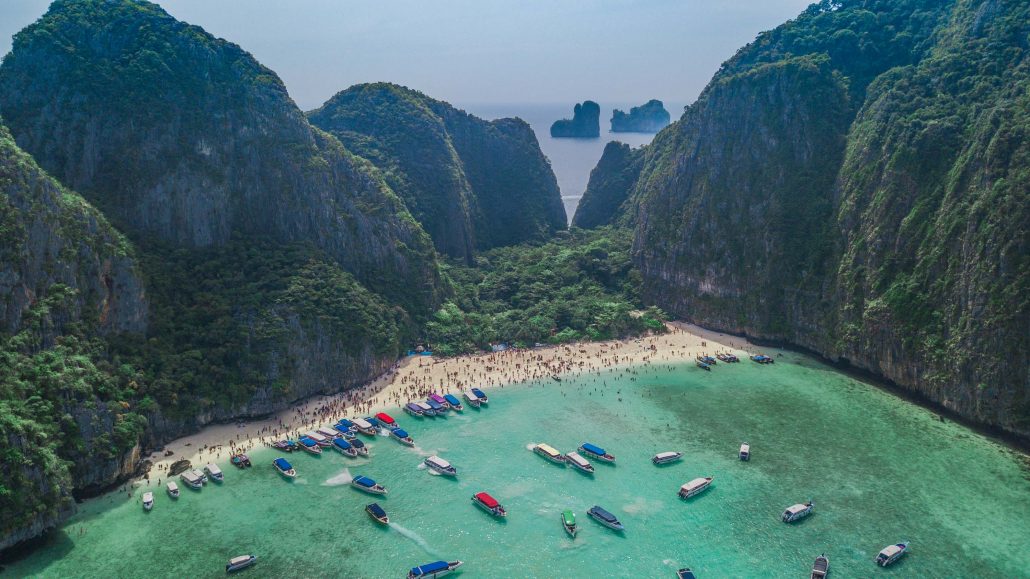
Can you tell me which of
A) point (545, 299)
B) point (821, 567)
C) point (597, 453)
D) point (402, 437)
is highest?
point (545, 299)

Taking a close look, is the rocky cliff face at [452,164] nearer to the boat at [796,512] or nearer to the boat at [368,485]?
the boat at [368,485]

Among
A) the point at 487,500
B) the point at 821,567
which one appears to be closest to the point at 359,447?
the point at 487,500

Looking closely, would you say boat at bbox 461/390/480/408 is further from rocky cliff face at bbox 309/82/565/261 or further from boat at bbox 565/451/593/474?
rocky cliff face at bbox 309/82/565/261

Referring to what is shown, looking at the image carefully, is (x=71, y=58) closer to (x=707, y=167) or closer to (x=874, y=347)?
(x=707, y=167)

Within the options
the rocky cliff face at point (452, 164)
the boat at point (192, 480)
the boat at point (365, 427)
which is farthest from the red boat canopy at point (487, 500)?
the rocky cliff face at point (452, 164)

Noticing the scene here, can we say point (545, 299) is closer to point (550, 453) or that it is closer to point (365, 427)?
point (365, 427)

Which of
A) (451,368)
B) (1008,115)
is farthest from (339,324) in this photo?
(1008,115)
